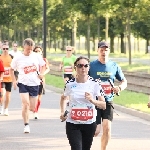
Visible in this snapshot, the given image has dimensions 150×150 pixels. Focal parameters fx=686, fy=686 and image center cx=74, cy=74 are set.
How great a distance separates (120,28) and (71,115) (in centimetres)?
6709

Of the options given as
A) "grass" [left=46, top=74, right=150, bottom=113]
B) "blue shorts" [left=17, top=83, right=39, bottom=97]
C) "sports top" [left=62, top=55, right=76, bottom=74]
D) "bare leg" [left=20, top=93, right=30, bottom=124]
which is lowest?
"grass" [left=46, top=74, right=150, bottom=113]

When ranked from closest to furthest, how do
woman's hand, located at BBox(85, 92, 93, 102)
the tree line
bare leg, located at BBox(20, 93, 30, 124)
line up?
woman's hand, located at BBox(85, 92, 93, 102) < bare leg, located at BBox(20, 93, 30, 124) < the tree line

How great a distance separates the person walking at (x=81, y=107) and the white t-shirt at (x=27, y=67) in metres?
5.95

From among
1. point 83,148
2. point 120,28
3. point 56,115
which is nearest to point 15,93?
point 56,115

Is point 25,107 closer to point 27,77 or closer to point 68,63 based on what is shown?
point 27,77

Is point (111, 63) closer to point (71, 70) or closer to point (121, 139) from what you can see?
point (121, 139)

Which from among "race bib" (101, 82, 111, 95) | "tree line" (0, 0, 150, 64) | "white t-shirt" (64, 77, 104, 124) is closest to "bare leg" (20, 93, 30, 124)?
"race bib" (101, 82, 111, 95)

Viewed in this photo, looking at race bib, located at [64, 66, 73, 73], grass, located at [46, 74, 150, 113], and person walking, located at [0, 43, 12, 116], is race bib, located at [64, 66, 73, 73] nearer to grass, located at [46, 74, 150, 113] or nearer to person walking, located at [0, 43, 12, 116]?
grass, located at [46, 74, 150, 113]

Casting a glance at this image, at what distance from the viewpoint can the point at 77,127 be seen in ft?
26.8

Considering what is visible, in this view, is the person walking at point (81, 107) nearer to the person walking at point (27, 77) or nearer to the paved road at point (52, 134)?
the paved road at point (52, 134)

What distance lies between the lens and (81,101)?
27.0ft

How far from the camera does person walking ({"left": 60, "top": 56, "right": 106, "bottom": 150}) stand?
809 cm

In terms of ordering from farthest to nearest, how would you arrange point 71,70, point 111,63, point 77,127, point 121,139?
1. point 71,70
2. point 121,139
3. point 111,63
4. point 77,127

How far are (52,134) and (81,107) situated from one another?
5.64 metres
